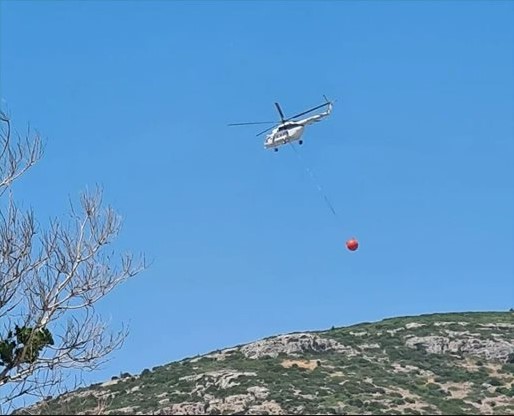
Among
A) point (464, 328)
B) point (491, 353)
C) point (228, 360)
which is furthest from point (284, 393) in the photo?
point (464, 328)

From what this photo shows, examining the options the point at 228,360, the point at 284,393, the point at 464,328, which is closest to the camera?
the point at 284,393

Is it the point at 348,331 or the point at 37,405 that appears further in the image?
the point at 348,331

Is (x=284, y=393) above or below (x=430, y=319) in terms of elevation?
below

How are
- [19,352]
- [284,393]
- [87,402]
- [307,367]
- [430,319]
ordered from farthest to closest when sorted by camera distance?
1. [430,319]
2. [307,367]
3. [284,393]
4. [87,402]
5. [19,352]

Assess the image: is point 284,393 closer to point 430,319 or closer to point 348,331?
point 348,331

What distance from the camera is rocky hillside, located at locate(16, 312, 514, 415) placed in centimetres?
4600

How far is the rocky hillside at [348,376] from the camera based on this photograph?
46.0 meters

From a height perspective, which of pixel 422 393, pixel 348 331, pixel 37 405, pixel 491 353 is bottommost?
pixel 37 405

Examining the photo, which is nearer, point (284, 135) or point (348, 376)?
point (284, 135)

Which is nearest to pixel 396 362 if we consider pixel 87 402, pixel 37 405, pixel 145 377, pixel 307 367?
pixel 307 367

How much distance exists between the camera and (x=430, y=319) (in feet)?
243

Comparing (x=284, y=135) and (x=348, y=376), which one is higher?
(x=284, y=135)

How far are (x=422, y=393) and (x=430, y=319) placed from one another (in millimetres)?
22934

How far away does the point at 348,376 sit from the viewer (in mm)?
55188
